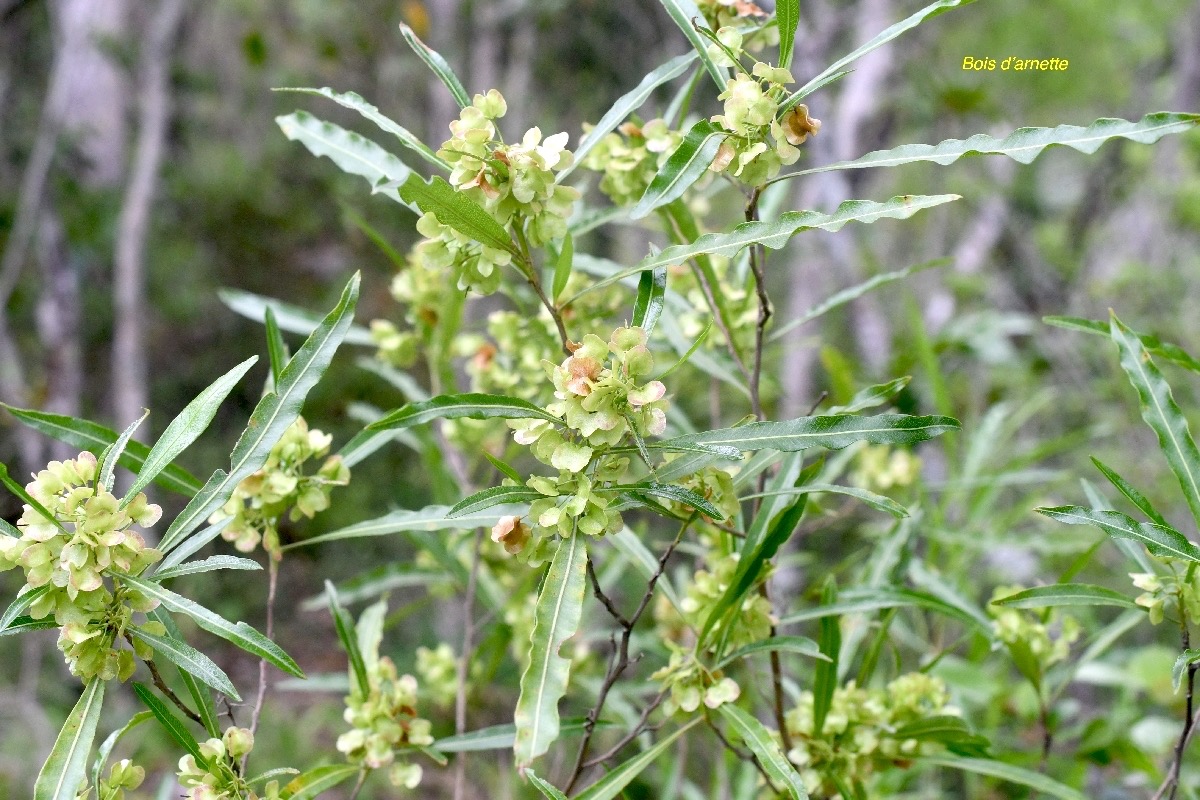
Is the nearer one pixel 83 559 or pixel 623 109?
pixel 83 559

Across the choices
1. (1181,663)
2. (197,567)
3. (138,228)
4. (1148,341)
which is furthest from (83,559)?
(138,228)

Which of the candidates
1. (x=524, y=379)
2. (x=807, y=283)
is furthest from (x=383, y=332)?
(x=807, y=283)

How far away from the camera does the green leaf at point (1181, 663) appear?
0.61 metres

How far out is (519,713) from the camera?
542 millimetres

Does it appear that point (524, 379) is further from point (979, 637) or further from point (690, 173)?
point (979, 637)

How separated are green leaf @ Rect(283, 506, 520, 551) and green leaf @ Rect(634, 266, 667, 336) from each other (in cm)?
18

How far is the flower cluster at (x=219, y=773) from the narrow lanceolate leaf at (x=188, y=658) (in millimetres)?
73

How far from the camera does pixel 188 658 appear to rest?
1.99ft

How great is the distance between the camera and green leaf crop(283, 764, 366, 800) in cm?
71

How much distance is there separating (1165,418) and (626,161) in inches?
20.3

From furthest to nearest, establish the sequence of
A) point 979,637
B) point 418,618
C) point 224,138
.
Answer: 1. point 224,138
2. point 418,618
3. point 979,637

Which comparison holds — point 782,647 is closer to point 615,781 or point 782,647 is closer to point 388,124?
point 615,781

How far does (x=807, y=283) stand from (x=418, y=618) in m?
2.32

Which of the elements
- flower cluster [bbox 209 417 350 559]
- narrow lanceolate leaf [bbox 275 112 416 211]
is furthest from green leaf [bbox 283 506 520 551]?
narrow lanceolate leaf [bbox 275 112 416 211]
